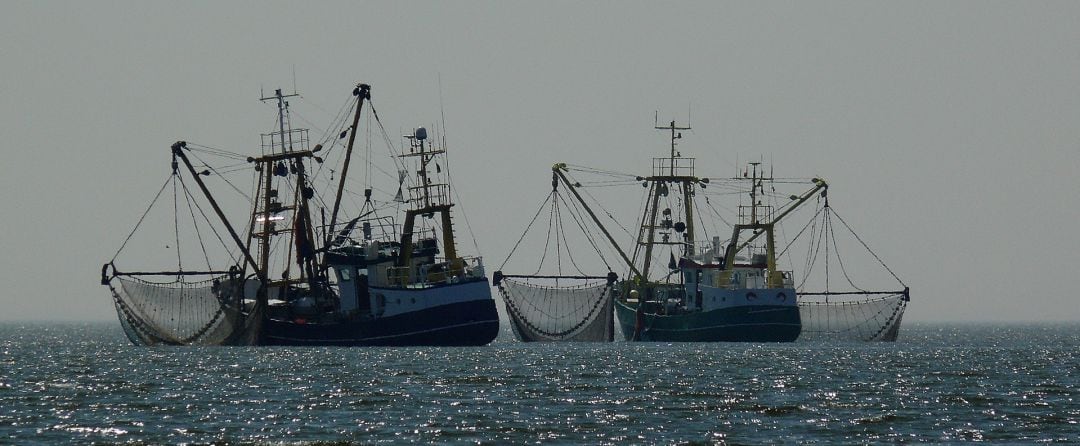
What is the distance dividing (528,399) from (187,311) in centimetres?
5003

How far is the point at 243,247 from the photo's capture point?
105500 millimetres

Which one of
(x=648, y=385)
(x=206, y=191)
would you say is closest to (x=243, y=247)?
(x=206, y=191)

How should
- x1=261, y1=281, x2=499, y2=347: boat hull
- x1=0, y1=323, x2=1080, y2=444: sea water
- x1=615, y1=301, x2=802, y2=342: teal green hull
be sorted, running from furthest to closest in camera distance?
x1=615, y1=301, x2=802, y2=342: teal green hull, x1=261, y1=281, x2=499, y2=347: boat hull, x1=0, y1=323, x2=1080, y2=444: sea water

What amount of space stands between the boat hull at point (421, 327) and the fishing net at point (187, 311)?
14.5 ft

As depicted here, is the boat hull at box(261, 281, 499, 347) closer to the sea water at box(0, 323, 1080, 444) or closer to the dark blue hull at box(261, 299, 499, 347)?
the dark blue hull at box(261, 299, 499, 347)

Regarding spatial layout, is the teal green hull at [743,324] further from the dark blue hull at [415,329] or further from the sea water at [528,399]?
the dark blue hull at [415,329]

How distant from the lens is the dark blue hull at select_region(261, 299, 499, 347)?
98.5 meters

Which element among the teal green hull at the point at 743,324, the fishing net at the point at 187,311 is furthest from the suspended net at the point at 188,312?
the teal green hull at the point at 743,324

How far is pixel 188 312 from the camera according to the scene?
106500 millimetres

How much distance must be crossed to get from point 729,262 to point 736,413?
65458mm

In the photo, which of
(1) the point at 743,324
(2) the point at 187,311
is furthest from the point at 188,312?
(1) the point at 743,324

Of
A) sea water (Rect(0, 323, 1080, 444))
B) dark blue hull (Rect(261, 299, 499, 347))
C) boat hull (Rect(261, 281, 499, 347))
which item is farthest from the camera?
dark blue hull (Rect(261, 299, 499, 347))

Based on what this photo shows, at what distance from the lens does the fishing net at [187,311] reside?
104688 mm

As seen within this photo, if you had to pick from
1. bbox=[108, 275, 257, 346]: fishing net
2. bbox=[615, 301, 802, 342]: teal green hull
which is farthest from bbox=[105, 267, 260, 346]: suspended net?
bbox=[615, 301, 802, 342]: teal green hull
